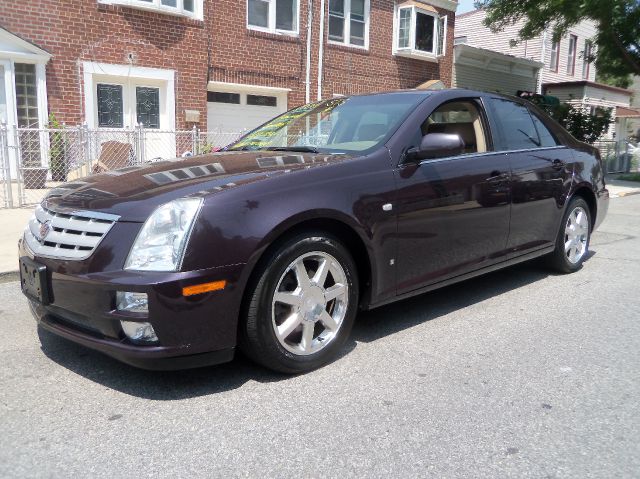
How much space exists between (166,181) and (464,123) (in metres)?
Result: 2.46

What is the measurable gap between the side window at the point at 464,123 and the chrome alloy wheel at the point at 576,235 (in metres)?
1.53

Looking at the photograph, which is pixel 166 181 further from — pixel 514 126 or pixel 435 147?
pixel 514 126

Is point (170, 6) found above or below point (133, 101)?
above

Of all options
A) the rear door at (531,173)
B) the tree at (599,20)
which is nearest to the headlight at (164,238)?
the rear door at (531,173)

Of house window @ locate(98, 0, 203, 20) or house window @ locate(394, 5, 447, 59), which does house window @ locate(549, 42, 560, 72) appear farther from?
house window @ locate(98, 0, 203, 20)

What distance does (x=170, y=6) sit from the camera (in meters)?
12.3

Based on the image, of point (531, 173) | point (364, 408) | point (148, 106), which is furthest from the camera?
point (148, 106)

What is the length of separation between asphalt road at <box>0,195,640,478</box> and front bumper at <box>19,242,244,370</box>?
286 millimetres

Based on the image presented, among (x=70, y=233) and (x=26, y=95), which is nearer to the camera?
(x=70, y=233)

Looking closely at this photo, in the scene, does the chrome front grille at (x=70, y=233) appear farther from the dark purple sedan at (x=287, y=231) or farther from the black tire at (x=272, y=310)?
the black tire at (x=272, y=310)

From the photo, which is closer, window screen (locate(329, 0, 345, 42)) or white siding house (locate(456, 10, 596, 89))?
window screen (locate(329, 0, 345, 42))

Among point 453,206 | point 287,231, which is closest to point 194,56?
point 453,206

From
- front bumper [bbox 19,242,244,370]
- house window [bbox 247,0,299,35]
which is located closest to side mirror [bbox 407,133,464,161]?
front bumper [bbox 19,242,244,370]

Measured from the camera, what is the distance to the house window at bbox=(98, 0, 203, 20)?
11.7 metres
